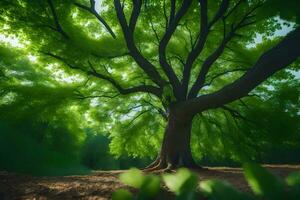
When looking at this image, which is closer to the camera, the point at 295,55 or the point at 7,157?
the point at 7,157

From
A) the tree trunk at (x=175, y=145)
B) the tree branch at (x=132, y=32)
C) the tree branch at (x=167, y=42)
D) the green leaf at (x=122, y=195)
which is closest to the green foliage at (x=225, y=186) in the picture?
the green leaf at (x=122, y=195)

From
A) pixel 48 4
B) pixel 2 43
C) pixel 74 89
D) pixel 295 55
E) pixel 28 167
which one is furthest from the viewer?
pixel 2 43

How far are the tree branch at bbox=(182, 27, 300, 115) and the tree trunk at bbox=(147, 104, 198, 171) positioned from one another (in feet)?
7.65

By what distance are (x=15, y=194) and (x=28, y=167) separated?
4.09 meters

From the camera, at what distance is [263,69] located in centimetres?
701

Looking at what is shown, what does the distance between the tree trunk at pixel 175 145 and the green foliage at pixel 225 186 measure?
10228mm

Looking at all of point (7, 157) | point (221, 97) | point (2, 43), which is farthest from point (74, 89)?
point (7, 157)

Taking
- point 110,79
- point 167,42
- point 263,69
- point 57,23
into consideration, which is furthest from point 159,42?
point 263,69

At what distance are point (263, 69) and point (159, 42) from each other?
5.37m

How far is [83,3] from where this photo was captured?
37.4 feet

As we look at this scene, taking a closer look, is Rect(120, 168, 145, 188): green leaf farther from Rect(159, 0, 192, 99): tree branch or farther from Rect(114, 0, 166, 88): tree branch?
Rect(159, 0, 192, 99): tree branch

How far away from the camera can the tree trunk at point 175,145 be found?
38.0 feet

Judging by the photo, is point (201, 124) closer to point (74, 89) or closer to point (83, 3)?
point (74, 89)

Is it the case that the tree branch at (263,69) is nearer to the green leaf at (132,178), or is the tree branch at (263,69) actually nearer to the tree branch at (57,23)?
the tree branch at (57,23)
